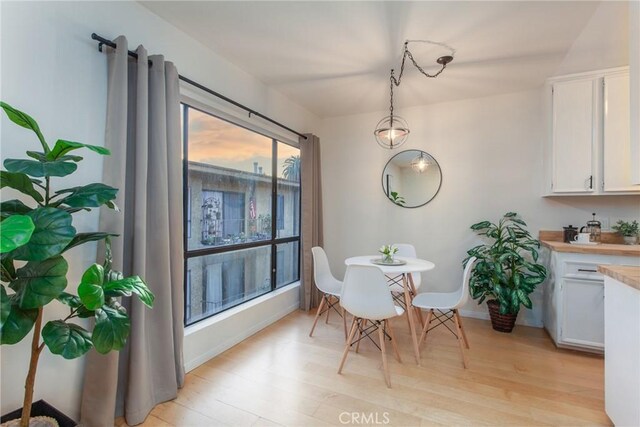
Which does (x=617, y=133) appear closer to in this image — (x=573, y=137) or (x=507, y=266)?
(x=573, y=137)

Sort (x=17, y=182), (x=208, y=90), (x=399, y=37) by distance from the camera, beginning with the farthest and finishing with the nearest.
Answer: (x=208, y=90) → (x=399, y=37) → (x=17, y=182)

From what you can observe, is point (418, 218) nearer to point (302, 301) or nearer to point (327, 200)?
point (327, 200)

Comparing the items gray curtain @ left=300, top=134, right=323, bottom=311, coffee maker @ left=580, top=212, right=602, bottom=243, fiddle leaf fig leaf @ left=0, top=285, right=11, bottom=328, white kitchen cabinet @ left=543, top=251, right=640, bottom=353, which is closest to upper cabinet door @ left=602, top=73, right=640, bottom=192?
coffee maker @ left=580, top=212, right=602, bottom=243

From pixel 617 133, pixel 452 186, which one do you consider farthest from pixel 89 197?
pixel 617 133

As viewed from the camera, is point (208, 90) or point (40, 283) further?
point (208, 90)

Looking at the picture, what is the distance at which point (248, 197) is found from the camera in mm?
3199

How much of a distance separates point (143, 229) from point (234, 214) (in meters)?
1.20

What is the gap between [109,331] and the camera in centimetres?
127

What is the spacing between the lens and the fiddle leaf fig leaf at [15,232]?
88 centimetres

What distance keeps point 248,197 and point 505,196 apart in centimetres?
293

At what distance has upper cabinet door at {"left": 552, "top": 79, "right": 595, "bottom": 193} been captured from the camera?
2.82 m

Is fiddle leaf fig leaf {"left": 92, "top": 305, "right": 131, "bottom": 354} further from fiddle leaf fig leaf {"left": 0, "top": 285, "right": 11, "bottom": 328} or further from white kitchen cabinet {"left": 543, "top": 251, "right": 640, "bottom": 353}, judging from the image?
white kitchen cabinet {"left": 543, "top": 251, "right": 640, "bottom": 353}

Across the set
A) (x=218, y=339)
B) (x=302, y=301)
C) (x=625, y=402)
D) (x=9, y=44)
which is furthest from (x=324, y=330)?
(x=9, y=44)

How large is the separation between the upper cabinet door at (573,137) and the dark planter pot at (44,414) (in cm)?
408
